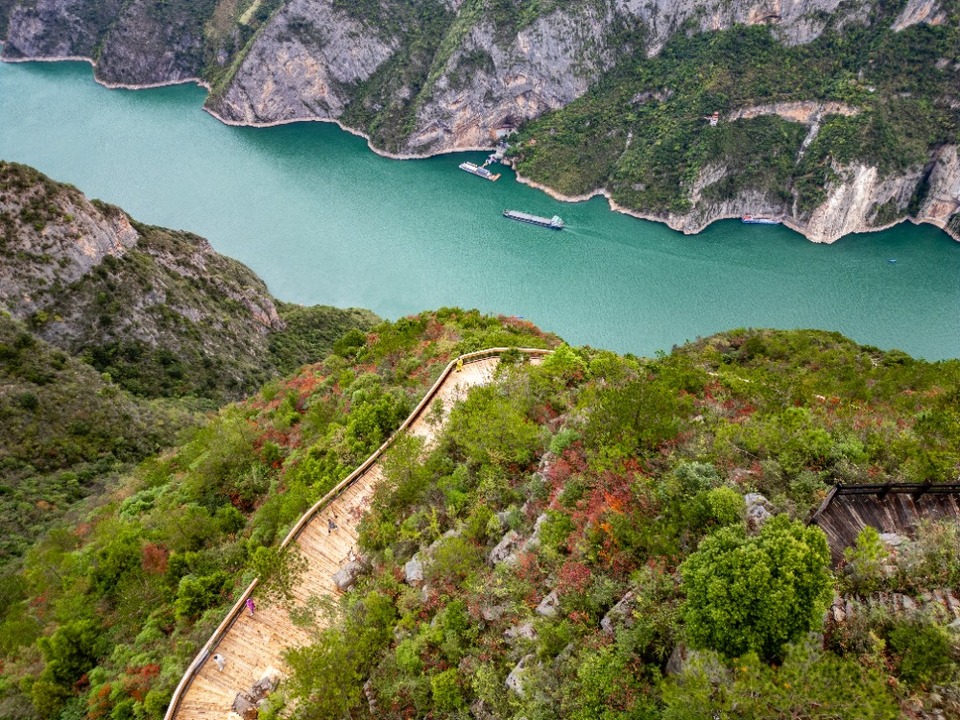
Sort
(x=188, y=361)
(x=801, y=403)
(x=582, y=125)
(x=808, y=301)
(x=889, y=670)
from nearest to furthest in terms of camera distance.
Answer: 1. (x=889, y=670)
2. (x=801, y=403)
3. (x=188, y=361)
4. (x=808, y=301)
5. (x=582, y=125)

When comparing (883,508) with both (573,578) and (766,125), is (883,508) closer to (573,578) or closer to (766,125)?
(573,578)

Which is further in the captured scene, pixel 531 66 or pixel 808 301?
pixel 531 66

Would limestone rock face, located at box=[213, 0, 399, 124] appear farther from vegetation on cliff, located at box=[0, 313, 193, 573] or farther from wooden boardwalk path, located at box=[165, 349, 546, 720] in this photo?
wooden boardwalk path, located at box=[165, 349, 546, 720]

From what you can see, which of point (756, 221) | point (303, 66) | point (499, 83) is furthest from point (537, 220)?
point (303, 66)

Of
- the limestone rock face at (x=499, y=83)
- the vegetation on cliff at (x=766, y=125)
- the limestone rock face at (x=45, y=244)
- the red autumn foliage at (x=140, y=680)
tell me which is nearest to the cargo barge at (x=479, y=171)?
the vegetation on cliff at (x=766, y=125)

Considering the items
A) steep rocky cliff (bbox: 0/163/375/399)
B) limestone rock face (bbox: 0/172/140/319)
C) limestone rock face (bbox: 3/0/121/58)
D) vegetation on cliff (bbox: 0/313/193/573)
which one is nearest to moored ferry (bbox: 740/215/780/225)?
steep rocky cliff (bbox: 0/163/375/399)

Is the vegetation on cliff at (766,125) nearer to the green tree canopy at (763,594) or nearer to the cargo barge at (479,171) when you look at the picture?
the cargo barge at (479,171)

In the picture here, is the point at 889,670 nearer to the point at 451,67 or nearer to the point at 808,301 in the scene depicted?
the point at 808,301

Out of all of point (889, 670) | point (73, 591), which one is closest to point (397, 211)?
point (73, 591)
